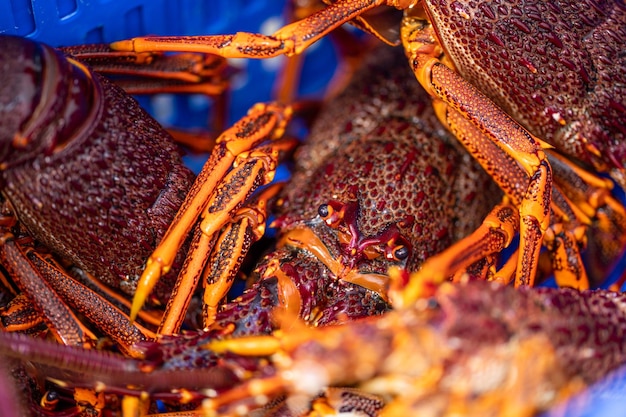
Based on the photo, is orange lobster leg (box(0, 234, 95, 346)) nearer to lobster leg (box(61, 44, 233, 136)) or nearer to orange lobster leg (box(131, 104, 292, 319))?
orange lobster leg (box(131, 104, 292, 319))

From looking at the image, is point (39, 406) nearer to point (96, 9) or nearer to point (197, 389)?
point (197, 389)

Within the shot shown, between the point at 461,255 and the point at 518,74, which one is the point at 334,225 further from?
the point at 518,74

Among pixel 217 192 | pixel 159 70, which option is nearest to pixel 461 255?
pixel 217 192

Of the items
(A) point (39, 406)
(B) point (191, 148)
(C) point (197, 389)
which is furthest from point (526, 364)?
(B) point (191, 148)

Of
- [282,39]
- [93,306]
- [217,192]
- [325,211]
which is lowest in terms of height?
[93,306]

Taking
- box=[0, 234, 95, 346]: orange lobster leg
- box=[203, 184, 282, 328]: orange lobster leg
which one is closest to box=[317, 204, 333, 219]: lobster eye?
box=[203, 184, 282, 328]: orange lobster leg

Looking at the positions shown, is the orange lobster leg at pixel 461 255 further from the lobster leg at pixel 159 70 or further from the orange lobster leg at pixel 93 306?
the lobster leg at pixel 159 70
